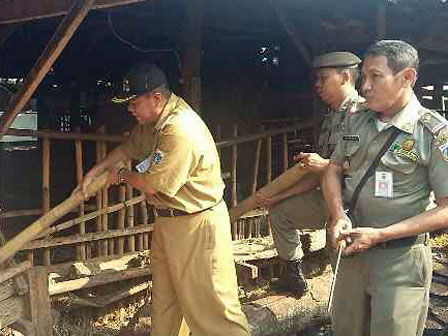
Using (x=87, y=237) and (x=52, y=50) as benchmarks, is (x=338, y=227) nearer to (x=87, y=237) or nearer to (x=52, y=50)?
(x=52, y=50)

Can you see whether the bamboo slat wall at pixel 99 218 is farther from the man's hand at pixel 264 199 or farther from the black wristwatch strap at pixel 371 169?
the black wristwatch strap at pixel 371 169

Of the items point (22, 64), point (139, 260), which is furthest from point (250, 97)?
point (139, 260)

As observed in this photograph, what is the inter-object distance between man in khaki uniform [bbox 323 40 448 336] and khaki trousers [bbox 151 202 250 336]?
104 centimetres

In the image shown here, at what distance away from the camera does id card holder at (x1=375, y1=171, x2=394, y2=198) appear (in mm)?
2779

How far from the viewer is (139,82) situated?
3.52m

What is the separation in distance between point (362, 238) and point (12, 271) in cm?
236

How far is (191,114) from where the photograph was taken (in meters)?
3.68

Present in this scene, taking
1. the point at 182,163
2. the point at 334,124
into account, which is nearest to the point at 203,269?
the point at 182,163

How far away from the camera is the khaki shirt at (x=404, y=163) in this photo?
2.67 meters

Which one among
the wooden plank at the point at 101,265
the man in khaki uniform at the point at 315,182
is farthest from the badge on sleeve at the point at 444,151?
the wooden plank at the point at 101,265

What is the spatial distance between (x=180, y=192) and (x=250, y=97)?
544 cm

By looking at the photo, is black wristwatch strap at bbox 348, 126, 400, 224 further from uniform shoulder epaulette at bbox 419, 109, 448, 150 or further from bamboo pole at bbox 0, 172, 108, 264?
bamboo pole at bbox 0, 172, 108, 264

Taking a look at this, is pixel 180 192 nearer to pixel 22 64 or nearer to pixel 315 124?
pixel 315 124

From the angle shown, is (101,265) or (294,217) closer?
(294,217)
